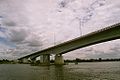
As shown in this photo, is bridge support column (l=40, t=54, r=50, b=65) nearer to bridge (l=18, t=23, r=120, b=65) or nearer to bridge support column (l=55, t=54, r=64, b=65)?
bridge (l=18, t=23, r=120, b=65)

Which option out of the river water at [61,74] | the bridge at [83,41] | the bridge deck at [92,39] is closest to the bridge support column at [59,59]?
the bridge at [83,41]

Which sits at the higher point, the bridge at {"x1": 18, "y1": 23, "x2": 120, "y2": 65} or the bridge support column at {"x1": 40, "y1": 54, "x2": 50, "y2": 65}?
the bridge at {"x1": 18, "y1": 23, "x2": 120, "y2": 65}

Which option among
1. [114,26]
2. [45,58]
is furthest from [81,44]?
[45,58]

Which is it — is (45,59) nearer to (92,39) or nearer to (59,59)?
(59,59)

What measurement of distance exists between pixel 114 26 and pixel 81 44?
78.1ft

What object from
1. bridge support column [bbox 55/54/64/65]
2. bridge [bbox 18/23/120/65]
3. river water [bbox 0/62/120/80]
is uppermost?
bridge [bbox 18/23/120/65]

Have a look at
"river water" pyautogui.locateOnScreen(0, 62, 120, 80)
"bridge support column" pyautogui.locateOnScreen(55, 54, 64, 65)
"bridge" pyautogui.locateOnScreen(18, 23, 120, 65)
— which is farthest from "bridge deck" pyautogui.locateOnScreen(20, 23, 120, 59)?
"river water" pyautogui.locateOnScreen(0, 62, 120, 80)

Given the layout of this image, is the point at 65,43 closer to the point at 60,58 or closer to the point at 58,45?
the point at 58,45

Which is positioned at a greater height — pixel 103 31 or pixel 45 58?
pixel 103 31

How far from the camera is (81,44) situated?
245ft

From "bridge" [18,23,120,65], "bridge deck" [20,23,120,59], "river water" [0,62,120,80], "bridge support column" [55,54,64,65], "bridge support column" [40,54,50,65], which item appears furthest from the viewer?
"bridge support column" [40,54,50,65]

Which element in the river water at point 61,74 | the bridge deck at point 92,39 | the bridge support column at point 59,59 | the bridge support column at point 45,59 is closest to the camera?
the river water at point 61,74

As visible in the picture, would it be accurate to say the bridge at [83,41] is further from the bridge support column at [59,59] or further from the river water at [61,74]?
the river water at [61,74]

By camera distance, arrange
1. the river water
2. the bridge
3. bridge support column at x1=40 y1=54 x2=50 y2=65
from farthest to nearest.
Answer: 1. bridge support column at x1=40 y1=54 x2=50 y2=65
2. the bridge
3. the river water
